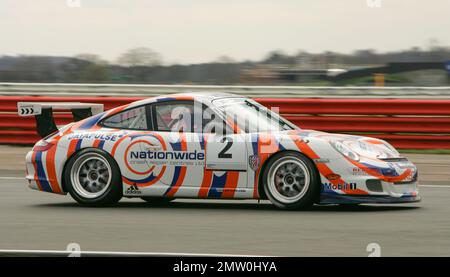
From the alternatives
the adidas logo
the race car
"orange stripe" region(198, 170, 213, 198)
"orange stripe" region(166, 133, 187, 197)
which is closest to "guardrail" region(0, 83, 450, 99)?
the race car

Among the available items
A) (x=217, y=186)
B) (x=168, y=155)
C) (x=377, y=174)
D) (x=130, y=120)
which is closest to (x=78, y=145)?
(x=130, y=120)

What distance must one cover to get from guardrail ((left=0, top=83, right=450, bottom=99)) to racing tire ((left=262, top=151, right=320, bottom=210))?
19.4 meters

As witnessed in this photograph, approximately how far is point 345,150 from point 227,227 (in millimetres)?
1616

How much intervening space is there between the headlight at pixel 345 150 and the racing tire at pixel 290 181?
0.97 ft

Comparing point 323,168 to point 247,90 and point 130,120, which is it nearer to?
point 130,120

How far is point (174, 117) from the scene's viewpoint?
977cm

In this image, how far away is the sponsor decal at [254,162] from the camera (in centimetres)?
934

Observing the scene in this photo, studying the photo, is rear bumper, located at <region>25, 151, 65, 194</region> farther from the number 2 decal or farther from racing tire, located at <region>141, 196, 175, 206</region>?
the number 2 decal

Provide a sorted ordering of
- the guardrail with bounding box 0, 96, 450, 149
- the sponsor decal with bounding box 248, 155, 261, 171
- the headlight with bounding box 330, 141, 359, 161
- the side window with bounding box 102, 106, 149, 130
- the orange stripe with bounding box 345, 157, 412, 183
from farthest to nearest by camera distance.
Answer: the guardrail with bounding box 0, 96, 450, 149 < the side window with bounding box 102, 106, 149, 130 < the sponsor decal with bounding box 248, 155, 261, 171 < the headlight with bounding box 330, 141, 359, 161 < the orange stripe with bounding box 345, 157, 412, 183

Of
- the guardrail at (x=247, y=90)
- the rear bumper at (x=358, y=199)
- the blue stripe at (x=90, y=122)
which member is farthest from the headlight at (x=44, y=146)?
the guardrail at (x=247, y=90)

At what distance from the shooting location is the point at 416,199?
938 cm

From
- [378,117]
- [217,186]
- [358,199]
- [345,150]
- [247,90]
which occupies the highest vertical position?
[247,90]

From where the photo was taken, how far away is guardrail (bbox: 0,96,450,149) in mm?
15773

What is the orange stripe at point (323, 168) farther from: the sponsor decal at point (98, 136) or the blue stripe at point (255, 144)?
the sponsor decal at point (98, 136)
